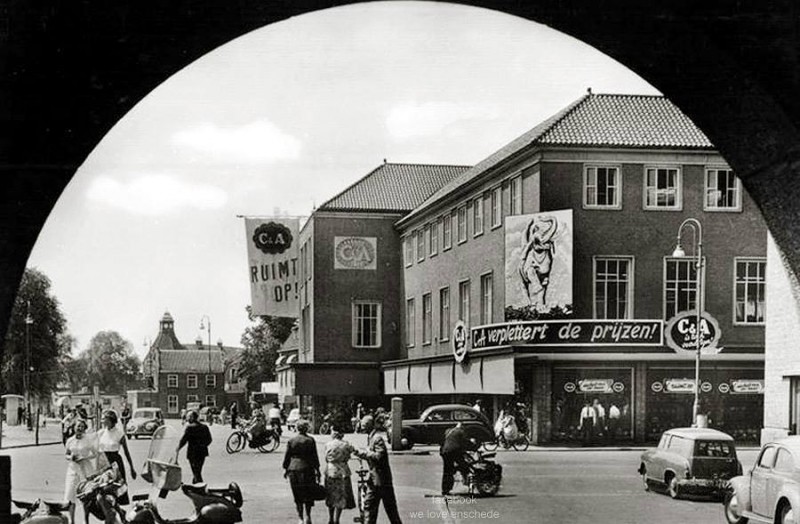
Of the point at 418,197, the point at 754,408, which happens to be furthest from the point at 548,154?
the point at 418,197

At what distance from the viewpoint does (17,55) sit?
14.4 feet

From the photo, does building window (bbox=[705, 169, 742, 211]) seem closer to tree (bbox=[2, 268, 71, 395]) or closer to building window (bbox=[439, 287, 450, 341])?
building window (bbox=[439, 287, 450, 341])

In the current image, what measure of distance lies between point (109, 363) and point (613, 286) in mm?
85942

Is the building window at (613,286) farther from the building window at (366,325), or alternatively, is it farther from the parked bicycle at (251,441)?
the building window at (366,325)

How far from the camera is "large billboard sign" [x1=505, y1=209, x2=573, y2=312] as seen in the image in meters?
37.9

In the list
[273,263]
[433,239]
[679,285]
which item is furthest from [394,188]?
[273,263]

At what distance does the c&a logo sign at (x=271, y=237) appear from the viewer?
28.5 metres

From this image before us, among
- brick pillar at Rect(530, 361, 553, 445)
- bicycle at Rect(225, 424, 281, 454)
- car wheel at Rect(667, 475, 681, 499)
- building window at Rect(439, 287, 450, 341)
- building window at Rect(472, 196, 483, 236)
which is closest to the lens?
car wheel at Rect(667, 475, 681, 499)

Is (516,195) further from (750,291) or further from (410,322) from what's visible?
(410,322)

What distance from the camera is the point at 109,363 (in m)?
114

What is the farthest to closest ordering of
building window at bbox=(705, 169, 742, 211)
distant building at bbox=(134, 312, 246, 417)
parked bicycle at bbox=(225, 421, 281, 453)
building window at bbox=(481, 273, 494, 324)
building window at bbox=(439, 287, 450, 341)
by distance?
distant building at bbox=(134, 312, 246, 417) → building window at bbox=(439, 287, 450, 341) → building window at bbox=(481, 273, 494, 324) → building window at bbox=(705, 169, 742, 211) → parked bicycle at bbox=(225, 421, 281, 453)

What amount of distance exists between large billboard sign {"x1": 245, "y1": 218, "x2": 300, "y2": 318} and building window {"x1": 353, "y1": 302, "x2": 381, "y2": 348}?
93.4 ft

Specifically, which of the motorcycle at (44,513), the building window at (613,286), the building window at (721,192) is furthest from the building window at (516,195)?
the motorcycle at (44,513)

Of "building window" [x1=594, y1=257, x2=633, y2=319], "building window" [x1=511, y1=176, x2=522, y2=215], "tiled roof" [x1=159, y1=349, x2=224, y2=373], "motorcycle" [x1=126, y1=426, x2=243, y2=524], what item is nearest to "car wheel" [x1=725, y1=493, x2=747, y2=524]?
"motorcycle" [x1=126, y1=426, x2=243, y2=524]
